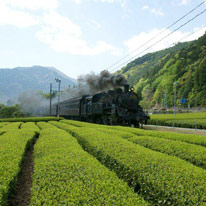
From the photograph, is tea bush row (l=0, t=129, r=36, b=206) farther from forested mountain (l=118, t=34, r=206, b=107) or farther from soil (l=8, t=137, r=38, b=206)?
forested mountain (l=118, t=34, r=206, b=107)

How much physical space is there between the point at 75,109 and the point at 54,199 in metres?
28.7

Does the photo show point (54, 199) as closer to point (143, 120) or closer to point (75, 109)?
point (143, 120)

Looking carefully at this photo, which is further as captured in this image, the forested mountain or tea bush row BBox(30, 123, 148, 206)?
the forested mountain

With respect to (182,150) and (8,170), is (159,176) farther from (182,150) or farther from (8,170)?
(8,170)

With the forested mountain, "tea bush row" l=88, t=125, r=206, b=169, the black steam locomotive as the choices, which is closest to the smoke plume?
the black steam locomotive

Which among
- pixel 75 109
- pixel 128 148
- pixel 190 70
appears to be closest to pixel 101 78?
pixel 75 109

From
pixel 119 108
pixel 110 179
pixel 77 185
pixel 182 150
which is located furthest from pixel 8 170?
pixel 119 108

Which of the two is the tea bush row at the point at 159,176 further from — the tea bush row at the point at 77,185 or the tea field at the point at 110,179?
the tea bush row at the point at 77,185

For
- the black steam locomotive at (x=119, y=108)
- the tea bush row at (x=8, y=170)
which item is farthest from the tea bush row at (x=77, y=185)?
the black steam locomotive at (x=119, y=108)

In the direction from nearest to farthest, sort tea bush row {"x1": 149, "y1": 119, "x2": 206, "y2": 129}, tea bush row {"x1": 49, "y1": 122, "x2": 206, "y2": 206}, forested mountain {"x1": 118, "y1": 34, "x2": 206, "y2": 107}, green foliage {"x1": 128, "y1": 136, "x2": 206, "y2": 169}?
tea bush row {"x1": 49, "y1": 122, "x2": 206, "y2": 206}
green foliage {"x1": 128, "y1": 136, "x2": 206, "y2": 169}
tea bush row {"x1": 149, "y1": 119, "x2": 206, "y2": 129}
forested mountain {"x1": 118, "y1": 34, "x2": 206, "y2": 107}

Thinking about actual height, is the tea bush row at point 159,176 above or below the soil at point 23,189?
above

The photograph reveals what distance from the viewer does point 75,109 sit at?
3231cm

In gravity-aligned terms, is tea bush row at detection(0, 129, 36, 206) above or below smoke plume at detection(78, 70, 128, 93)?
below

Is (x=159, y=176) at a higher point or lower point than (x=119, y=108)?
lower
